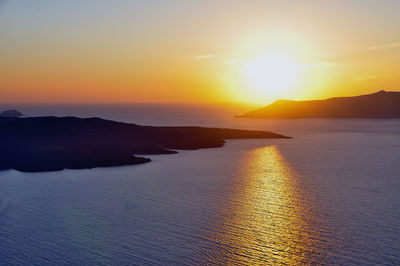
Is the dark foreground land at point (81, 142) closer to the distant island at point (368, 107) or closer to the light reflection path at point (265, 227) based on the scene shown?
the light reflection path at point (265, 227)

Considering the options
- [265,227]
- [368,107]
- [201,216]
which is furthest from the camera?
[368,107]

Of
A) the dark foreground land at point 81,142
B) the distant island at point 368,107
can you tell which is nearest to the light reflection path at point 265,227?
the dark foreground land at point 81,142

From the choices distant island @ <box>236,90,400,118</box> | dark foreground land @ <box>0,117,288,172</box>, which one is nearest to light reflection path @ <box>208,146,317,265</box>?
dark foreground land @ <box>0,117,288,172</box>

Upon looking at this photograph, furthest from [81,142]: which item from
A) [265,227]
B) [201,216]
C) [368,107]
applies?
[368,107]

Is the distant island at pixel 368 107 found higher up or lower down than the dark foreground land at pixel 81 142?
higher up

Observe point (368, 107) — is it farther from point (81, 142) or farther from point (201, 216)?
point (201, 216)

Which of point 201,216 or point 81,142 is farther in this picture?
point 81,142
